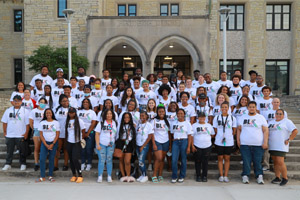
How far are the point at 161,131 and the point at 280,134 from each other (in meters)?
2.63

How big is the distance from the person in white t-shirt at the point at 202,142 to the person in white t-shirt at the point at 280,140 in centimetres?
134

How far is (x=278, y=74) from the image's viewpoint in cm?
1997

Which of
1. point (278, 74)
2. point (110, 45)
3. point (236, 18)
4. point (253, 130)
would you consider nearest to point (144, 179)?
point (253, 130)

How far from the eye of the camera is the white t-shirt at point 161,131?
6277mm

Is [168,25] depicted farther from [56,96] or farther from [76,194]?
[76,194]

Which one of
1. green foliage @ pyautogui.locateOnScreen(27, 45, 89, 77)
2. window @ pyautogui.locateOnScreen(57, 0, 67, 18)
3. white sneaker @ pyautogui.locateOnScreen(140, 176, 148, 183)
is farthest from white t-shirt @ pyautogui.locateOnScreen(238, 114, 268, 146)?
window @ pyautogui.locateOnScreen(57, 0, 67, 18)

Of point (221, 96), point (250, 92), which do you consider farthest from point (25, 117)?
point (250, 92)

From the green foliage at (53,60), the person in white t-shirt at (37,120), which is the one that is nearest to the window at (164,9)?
the green foliage at (53,60)

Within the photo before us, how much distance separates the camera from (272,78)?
2006 cm

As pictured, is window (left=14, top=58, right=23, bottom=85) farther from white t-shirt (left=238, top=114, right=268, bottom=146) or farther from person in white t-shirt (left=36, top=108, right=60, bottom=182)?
white t-shirt (left=238, top=114, right=268, bottom=146)

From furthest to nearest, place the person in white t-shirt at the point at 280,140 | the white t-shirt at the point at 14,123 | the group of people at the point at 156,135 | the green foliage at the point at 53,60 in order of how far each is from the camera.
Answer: the green foliage at the point at 53,60 < the white t-shirt at the point at 14,123 < the group of people at the point at 156,135 < the person in white t-shirt at the point at 280,140

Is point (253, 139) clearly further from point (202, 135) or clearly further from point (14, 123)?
point (14, 123)

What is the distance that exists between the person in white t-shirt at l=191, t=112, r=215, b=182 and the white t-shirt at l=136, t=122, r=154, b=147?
1.01 metres

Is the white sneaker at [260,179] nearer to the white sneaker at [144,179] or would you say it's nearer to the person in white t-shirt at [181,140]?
the person in white t-shirt at [181,140]
